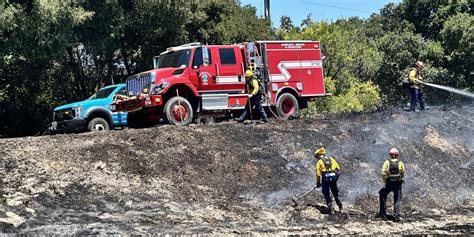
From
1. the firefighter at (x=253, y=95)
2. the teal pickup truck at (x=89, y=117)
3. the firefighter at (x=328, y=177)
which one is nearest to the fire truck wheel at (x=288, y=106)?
the firefighter at (x=253, y=95)

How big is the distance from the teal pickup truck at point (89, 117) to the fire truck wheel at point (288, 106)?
191 inches

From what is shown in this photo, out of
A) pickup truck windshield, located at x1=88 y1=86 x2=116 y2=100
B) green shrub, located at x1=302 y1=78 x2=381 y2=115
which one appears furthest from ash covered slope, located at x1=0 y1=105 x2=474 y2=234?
green shrub, located at x1=302 y1=78 x2=381 y2=115

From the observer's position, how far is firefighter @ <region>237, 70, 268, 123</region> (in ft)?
61.9

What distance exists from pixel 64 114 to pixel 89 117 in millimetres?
859

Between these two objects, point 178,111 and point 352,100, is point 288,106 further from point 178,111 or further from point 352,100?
point 352,100

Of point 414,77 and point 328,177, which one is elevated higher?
point 414,77

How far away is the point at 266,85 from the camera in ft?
67.3

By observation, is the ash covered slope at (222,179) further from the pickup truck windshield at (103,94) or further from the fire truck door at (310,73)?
the pickup truck windshield at (103,94)

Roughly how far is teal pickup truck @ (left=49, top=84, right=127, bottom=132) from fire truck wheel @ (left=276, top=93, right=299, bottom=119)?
4843mm

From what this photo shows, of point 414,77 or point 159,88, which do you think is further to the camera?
point 414,77

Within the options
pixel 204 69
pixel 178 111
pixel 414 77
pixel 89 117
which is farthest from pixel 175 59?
pixel 414 77

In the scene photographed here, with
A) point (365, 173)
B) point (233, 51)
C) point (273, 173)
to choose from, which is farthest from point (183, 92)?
→ point (365, 173)

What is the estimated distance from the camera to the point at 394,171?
1459 centimetres

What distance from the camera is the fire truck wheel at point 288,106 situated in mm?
20891
